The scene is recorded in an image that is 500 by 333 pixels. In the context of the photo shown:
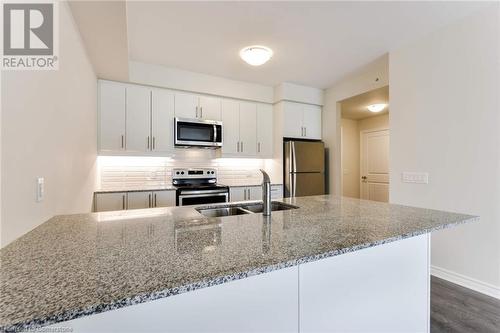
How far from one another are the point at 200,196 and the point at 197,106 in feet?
4.55

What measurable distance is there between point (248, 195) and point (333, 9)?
2607 mm

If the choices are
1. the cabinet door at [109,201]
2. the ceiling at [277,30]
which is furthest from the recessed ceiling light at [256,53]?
the cabinet door at [109,201]

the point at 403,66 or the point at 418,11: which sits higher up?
the point at 418,11

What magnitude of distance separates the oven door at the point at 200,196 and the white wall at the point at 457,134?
228 cm

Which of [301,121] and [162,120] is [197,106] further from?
[301,121]

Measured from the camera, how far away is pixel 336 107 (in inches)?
167

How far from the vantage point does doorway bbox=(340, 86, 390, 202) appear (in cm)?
551

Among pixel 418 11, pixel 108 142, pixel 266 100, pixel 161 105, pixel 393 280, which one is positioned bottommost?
pixel 393 280

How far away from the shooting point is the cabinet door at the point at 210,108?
3.77 meters

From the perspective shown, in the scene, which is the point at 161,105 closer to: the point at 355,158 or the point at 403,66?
the point at 403,66

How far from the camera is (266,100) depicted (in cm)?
425

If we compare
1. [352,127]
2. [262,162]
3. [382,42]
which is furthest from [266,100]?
[352,127]

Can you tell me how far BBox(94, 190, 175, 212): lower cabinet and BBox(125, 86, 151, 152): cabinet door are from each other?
648 mm

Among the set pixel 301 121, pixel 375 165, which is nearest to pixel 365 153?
pixel 375 165
